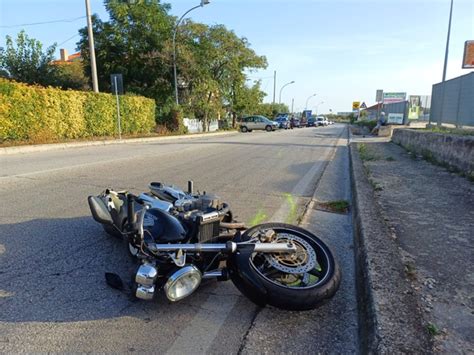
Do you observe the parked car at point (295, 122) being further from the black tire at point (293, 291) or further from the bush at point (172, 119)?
the black tire at point (293, 291)

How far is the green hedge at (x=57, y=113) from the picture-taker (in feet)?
46.9

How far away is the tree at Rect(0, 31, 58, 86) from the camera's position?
26.9 meters

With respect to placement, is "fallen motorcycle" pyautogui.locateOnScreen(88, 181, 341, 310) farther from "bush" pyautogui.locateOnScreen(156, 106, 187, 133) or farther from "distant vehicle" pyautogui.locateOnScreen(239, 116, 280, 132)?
"distant vehicle" pyautogui.locateOnScreen(239, 116, 280, 132)

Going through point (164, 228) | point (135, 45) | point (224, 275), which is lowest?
point (224, 275)

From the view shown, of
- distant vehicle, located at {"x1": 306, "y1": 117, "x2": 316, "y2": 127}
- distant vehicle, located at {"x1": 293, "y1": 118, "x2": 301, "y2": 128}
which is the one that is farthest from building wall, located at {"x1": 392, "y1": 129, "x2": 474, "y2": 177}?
distant vehicle, located at {"x1": 306, "y1": 117, "x2": 316, "y2": 127}

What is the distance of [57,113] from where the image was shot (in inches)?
654

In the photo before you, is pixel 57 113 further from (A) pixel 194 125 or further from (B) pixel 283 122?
(B) pixel 283 122

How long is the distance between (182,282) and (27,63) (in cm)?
3123

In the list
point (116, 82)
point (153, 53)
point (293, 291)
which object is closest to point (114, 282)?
point (293, 291)

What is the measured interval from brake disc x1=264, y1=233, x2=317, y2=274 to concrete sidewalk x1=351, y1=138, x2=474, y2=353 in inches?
19.2

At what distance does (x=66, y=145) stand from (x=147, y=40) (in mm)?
17992

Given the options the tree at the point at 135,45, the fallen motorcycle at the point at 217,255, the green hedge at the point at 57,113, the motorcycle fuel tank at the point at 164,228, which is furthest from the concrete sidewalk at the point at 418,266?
the tree at the point at 135,45

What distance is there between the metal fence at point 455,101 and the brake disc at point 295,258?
30.7 feet

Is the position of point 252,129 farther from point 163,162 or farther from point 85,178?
point 85,178
